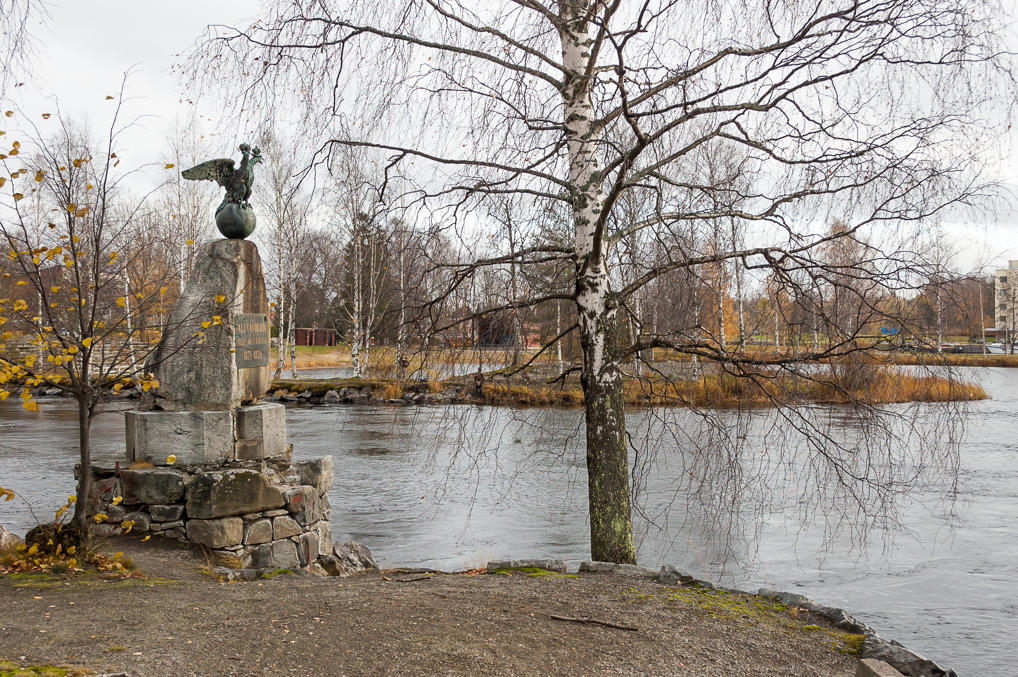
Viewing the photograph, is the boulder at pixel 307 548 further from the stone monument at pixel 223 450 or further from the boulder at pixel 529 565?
the boulder at pixel 529 565

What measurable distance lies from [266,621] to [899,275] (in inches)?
179

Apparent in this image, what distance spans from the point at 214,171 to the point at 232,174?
0.17 metres

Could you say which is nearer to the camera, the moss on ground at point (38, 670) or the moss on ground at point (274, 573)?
the moss on ground at point (38, 670)

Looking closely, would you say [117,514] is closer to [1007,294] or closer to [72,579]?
[72,579]

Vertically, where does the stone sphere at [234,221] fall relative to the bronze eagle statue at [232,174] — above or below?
below

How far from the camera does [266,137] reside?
5.80 m

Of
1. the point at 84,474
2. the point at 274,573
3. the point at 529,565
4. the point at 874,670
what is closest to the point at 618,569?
the point at 529,565

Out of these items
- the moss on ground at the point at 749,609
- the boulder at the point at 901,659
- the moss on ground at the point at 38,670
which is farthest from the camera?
the moss on ground at the point at 749,609

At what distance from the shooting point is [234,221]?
25.2 ft

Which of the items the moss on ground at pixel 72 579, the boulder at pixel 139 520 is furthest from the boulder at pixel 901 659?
the boulder at pixel 139 520

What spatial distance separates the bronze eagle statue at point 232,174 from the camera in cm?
772

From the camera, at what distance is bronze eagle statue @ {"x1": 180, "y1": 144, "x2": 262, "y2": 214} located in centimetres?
772

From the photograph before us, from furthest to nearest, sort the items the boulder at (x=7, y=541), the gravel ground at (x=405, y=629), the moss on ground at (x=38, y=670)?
1. the boulder at (x=7, y=541)
2. the gravel ground at (x=405, y=629)
3. the moss on ground at (x=38, y=670)

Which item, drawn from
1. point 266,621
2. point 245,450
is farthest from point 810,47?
point 245,450
